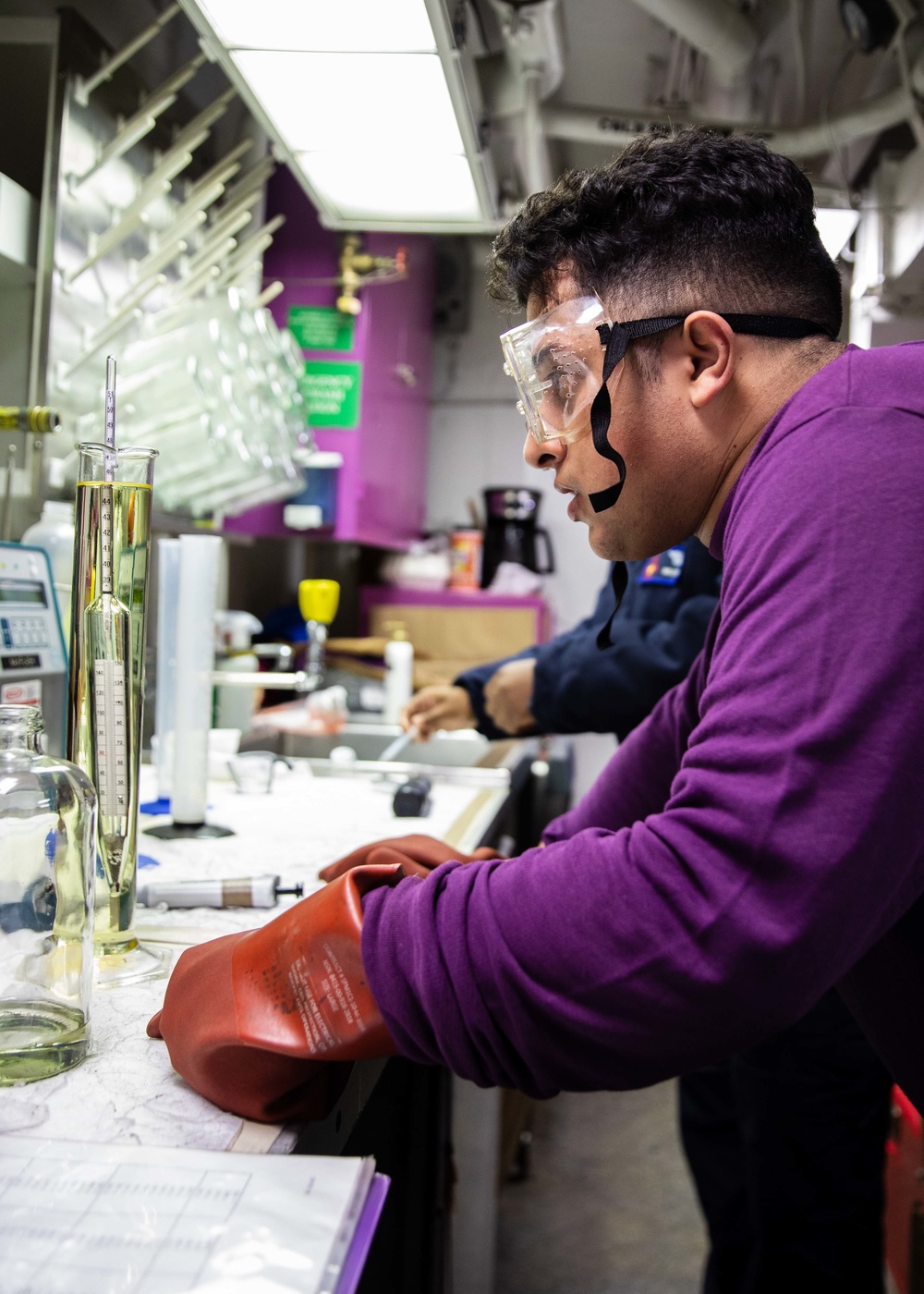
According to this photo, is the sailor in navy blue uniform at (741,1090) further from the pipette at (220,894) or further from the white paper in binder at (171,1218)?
the white paper in binder at (171,1218)

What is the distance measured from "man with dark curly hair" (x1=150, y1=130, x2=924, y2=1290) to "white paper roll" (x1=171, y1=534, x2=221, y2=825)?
0.69 m

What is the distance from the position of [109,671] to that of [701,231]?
25.0 inches

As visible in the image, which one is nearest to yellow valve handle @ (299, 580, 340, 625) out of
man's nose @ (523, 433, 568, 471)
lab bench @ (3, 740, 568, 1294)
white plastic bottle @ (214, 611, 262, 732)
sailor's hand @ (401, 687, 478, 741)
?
white plastic bottle @ (214, 611, 262, 732)

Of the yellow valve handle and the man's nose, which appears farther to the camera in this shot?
the yellow valve handle

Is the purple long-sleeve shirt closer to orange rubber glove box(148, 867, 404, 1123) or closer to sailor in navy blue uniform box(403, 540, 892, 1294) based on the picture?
orange rubber glove box(148, 867, 404, 1123)

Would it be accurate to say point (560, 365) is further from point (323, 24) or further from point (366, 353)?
point (366, 353)

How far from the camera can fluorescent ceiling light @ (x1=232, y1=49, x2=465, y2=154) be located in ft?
5.61

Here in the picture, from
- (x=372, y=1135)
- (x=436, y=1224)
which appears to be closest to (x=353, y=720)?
(x=436, y=1224)

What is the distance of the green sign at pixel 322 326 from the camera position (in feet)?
10.3

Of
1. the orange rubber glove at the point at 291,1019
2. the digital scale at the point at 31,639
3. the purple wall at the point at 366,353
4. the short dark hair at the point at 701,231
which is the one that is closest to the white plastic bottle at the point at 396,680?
the purple wall at the point at 366,353

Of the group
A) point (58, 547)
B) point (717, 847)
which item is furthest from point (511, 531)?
point (717, 847)

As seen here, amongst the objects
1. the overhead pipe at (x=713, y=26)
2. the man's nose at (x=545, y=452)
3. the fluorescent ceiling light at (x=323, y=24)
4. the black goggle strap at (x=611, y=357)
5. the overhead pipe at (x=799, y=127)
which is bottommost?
the man's nose at (x=545, y=452)

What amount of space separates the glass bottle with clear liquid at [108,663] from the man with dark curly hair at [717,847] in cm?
17

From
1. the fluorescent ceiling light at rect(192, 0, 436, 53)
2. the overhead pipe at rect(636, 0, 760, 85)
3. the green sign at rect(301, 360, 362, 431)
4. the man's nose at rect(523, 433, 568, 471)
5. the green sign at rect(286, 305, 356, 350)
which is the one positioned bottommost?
the man's nose at rect(523, 433, 568, 471)
